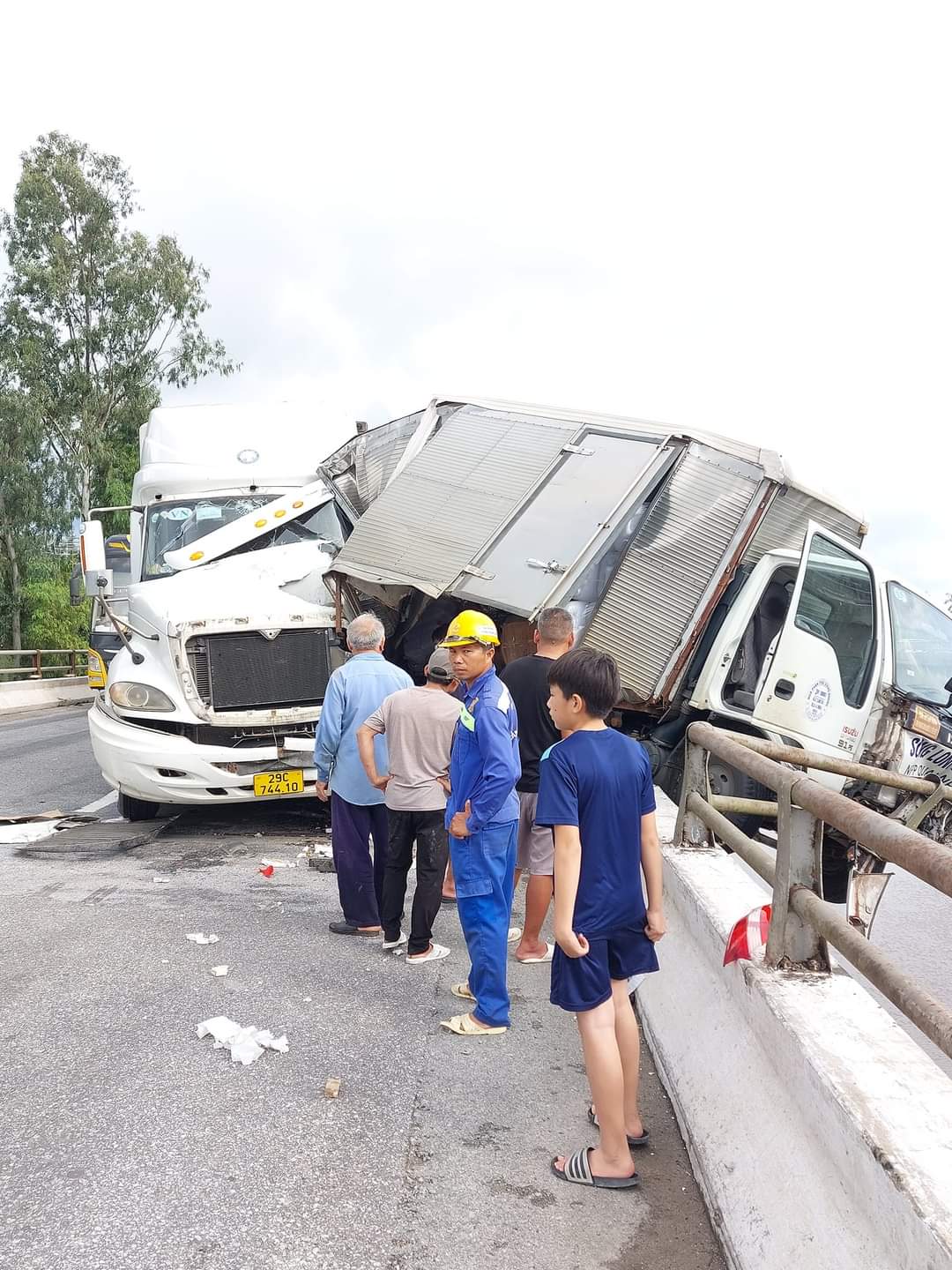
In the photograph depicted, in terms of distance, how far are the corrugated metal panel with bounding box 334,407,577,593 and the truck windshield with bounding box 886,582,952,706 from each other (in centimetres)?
274

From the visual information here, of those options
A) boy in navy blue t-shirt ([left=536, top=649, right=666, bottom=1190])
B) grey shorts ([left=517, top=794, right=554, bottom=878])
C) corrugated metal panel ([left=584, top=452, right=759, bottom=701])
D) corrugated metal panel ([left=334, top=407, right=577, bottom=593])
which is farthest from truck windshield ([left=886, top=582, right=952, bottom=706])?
boy in navy blue t-shirt ([left=536, top=649, right=666, bottom=1190])

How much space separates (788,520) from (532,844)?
324 centimetres

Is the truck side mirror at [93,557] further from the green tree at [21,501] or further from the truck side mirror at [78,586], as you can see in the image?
the green tree at [21,501]

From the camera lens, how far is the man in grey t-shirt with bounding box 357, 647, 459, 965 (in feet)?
17.5

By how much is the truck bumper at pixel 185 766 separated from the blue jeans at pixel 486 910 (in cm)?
357

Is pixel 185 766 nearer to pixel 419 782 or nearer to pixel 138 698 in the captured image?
pixel 138 698

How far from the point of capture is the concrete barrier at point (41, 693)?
23.6 m

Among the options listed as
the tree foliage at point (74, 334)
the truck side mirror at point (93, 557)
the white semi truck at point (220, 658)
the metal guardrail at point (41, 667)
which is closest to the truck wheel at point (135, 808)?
the white semi truck at point (220, 658)

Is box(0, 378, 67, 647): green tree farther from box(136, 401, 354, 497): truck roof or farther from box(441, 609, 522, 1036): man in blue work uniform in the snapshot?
box(441, 609, 522, 1036): man in blue work uniform

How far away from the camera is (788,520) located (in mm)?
7688

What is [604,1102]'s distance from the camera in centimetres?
320

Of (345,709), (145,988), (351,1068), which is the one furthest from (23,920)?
(351,1068)

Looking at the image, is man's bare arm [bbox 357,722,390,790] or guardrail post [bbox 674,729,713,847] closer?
guardrail post [bbox 674,729,713,847]

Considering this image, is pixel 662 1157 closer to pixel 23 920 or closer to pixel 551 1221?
pixel 551 1221
